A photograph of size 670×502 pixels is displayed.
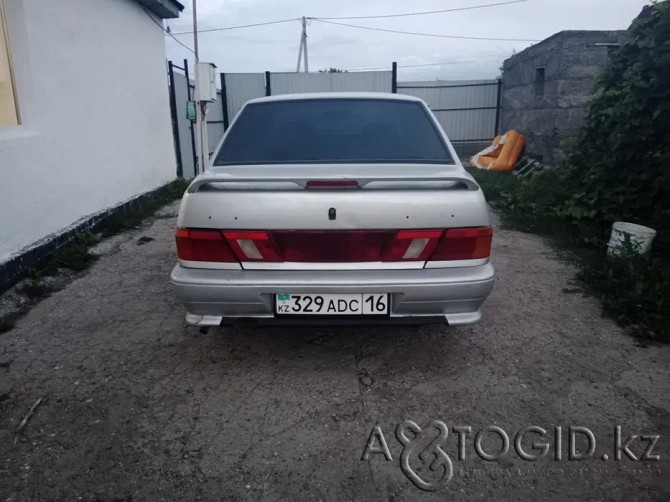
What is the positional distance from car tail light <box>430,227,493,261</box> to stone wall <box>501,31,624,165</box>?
252 inches

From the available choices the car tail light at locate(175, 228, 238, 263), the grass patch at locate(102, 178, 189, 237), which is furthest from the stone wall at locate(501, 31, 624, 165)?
the car tail light at locate(175, 228, 238, 263)

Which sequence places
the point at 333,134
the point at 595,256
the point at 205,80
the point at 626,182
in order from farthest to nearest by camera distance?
the point at 205,80
the point at 626,182
the point at 595,256
the point at 333,134

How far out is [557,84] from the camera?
9070 millimetres

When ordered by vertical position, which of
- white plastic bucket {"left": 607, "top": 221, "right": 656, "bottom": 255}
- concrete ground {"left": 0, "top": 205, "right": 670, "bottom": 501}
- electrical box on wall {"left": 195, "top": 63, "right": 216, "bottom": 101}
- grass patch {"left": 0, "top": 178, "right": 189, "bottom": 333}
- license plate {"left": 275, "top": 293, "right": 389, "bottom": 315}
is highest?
electrical box on wall {"left": 195, "top": 63, "right": 216, "bottom": 101}

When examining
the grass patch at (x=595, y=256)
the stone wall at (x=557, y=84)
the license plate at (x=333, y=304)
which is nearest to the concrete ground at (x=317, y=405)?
the grass patch at (x=595, y=256)

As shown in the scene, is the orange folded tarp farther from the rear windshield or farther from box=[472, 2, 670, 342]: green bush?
the rear windshield

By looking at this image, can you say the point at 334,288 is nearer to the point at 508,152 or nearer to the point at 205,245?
the point at 205,245

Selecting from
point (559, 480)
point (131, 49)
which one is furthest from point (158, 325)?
point (131, 49)

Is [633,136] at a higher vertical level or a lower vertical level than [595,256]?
higher

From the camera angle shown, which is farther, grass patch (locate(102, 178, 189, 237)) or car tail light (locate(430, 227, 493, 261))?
grass patch (locate(102, 178, 189, 237))

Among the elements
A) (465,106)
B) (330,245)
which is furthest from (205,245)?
(465,106)

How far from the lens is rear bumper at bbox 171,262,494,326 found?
240 cm

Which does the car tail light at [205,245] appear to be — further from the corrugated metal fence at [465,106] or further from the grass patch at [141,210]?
the corrugated metal fence at [465,106]

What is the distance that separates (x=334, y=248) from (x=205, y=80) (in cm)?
804
